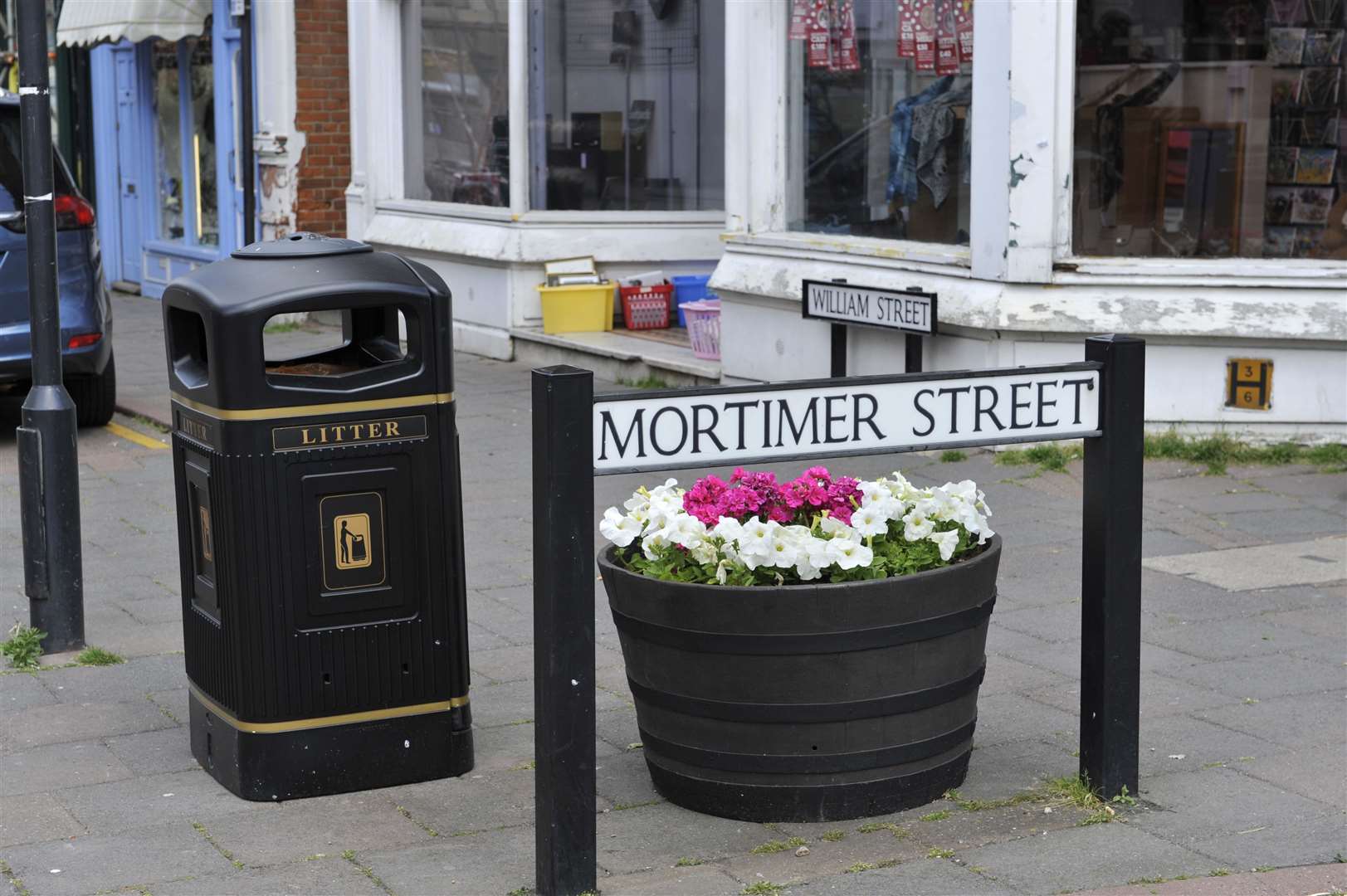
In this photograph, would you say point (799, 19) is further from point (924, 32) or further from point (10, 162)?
point (10, 162)

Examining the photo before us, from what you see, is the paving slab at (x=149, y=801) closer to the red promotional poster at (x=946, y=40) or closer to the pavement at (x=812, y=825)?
the pavement at (x=812, y=825)

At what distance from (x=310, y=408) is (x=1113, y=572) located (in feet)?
6.53

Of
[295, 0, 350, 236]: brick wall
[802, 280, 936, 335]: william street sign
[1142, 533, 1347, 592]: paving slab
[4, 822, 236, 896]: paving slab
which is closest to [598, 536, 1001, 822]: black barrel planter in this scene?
[4, 822, 236, 896]: paving slab

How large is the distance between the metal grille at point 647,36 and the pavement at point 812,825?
6.16 m

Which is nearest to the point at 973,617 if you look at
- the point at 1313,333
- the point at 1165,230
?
the point at 1313,333

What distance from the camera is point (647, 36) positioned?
1282 centimetres

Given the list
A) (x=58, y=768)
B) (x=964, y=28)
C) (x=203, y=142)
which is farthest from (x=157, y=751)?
(x=203, y=142)

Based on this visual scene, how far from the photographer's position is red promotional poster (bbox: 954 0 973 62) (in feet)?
29.9

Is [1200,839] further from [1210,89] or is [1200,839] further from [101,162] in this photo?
[101,162]

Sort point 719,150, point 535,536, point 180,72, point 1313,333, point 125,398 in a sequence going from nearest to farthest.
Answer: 1. point 535,536
2. point 1313,333
3. point 125,398
4. point 719,150
5. point 180,72

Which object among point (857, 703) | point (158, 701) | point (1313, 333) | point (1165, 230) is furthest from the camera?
point (1165, 230)

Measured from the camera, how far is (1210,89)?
30.6 ft

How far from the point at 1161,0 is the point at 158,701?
6.36 meters

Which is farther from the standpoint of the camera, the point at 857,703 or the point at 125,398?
the point at 125,398
